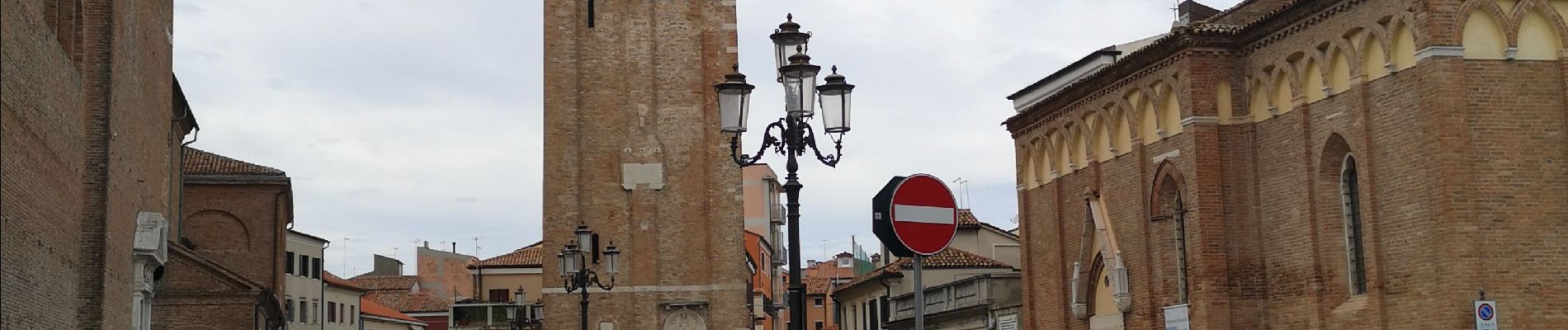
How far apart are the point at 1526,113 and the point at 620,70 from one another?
22579 mm

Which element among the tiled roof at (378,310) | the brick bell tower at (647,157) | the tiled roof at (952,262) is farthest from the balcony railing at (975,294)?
the tiled roof at (378,310)

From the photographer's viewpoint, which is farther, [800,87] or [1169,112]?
[1169,112]

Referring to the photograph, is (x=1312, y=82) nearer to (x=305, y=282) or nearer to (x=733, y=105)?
(x=733, y=105)

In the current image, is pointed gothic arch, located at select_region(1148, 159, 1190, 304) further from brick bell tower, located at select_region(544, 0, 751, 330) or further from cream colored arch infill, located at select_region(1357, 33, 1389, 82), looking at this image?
brick bell tower, located at select_region(544, 0, 751, 330)

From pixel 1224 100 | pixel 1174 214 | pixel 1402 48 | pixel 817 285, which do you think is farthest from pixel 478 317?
pixel 1402 48

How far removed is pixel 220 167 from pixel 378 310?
32.0 m

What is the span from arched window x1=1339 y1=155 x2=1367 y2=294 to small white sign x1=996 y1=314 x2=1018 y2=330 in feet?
39.8

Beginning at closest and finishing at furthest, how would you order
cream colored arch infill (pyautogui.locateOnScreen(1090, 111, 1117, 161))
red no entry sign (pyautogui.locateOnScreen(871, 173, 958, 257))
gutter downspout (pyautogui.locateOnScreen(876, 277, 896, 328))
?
red no entry sign (pyautogui.locateOnScreen(871, 173, 958, 257)) < cream colored arch infill (pyautogui.locateOnScreen(1090, 111, 1117, 161)) < gutter downspout (pyautogui.locateOnScreen(876, 277, 896, 328))

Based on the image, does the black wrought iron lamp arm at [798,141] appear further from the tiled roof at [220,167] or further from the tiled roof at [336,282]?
the tiled roof at [336,282]

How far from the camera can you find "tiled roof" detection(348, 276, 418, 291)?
3156 inches

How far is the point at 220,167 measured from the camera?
129 feet

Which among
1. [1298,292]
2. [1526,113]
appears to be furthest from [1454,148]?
[1298,292]

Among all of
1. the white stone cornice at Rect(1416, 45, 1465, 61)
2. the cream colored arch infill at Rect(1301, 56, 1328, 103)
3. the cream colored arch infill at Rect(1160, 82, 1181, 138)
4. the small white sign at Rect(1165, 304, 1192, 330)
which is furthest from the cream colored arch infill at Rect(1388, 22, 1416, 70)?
the small white sign at Rect(1165, 304, 1192, 330)

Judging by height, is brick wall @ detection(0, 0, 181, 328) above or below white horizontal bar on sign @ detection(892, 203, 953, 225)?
above
